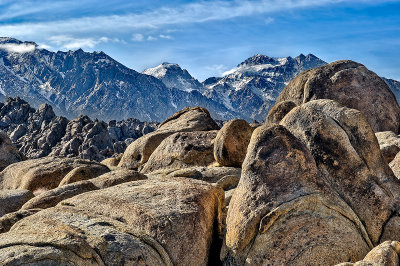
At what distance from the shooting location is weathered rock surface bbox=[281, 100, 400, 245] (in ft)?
53.1

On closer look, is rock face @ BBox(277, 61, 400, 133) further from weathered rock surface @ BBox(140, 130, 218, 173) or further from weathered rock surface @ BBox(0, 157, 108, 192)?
weathered rock surface @ BBox(0, 157, 108, 192)

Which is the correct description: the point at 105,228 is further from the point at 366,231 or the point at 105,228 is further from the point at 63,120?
the point at 63,120

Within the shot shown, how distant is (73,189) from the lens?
23.1 m

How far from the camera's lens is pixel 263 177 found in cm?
1562

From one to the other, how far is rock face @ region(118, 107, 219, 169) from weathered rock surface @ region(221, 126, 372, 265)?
757 inches

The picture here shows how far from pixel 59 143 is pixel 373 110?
156 m

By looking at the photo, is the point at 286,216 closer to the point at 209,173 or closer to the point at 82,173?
the point at 209,173

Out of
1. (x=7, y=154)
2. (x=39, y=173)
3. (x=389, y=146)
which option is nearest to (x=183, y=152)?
(x=39, y=173)

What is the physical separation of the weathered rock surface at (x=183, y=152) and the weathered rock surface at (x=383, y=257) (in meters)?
16.0

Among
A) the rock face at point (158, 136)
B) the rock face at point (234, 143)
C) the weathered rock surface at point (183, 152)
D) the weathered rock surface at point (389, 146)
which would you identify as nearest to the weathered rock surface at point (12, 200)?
the weathered rock surface at point (183, 152)

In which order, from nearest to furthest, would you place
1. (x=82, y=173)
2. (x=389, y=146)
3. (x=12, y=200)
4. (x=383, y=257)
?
(x=383, y=257) < (x=389, y=146) < (x=12, y=200) < (x=82, y=173)

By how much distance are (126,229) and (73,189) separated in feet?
28.8

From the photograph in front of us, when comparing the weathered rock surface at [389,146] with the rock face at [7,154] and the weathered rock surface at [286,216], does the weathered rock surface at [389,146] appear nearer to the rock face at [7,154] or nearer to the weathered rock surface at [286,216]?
the weathered rock surface at [286,216]

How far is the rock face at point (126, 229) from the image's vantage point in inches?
514
